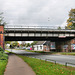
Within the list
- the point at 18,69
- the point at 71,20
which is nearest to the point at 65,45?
the point at 71,20

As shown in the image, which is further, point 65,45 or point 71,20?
point 71,20

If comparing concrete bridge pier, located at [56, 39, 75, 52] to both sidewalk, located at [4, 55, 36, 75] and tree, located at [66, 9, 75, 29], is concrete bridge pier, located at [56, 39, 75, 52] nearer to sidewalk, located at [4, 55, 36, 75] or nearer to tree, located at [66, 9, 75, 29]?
tree, located at [66, 9, 75, 29]

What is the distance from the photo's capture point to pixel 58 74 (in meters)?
9.41

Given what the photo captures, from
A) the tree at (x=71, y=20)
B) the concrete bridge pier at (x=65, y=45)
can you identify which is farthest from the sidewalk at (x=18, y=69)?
the tree at (x=71, y=20)

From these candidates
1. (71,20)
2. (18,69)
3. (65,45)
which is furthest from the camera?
(71,20)

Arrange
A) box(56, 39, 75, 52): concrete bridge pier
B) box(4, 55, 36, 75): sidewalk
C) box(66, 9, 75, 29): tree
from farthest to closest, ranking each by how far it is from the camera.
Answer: box(66, 9, 75, 29): tree
box(56, 39, 75, 52): concrete bridge pier
box(4, 55, 36, 75): sidewalk

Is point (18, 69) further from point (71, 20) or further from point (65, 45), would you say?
point (71, 20)

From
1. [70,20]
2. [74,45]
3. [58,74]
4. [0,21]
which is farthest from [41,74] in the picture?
[70,20]

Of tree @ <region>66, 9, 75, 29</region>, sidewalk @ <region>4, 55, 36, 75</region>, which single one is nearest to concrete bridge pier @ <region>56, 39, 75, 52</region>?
tree @ <region>66, 9, 75, 29</region>

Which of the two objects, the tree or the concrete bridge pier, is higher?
the tree

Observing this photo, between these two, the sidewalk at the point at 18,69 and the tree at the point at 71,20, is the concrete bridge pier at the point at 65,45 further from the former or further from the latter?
the sidewalk at the point at 18,69

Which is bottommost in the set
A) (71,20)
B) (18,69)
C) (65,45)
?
(18,69)

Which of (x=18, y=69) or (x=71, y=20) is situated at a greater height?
(x=71, y=20)

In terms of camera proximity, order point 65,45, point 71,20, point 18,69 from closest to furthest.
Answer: point 18,69 < point 65,45 < point 71,20
